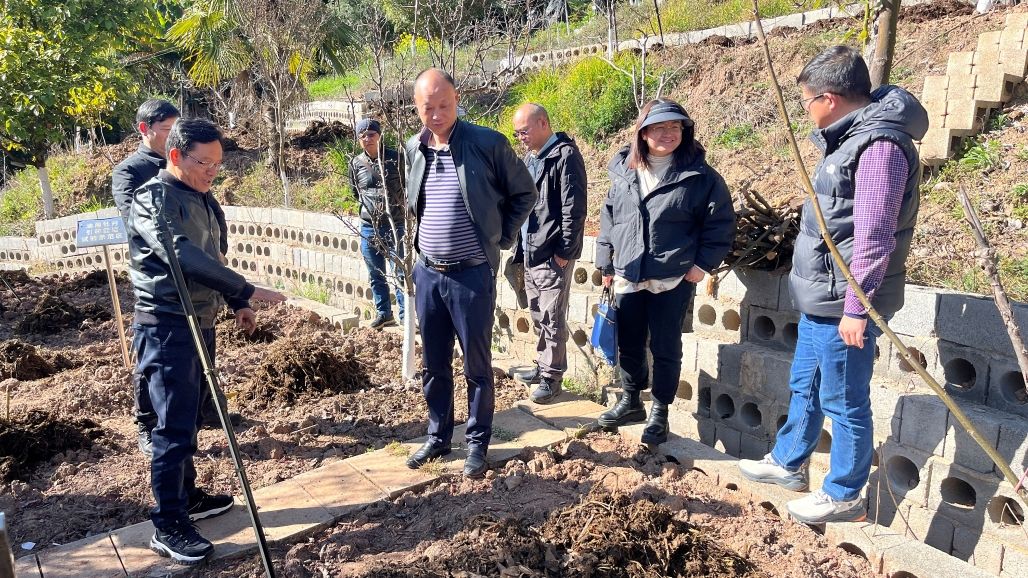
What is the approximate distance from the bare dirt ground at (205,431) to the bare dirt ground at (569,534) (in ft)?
3.02

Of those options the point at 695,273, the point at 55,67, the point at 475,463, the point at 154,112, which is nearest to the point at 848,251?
the point at 695,273

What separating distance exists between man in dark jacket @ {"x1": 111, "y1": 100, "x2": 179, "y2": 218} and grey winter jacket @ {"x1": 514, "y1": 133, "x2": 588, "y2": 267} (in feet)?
7.86

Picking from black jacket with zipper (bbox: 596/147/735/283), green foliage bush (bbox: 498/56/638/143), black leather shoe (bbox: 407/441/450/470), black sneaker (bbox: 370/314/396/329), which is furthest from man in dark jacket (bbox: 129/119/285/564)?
green foliage bush (bbox: 498/56/638/143)

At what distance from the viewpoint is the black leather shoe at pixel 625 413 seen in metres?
4.34

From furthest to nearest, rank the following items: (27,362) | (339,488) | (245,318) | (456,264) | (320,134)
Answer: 1. (320,134)
2. (27,362)
3. (339,488)
4. (456,264)
5. (245,318)

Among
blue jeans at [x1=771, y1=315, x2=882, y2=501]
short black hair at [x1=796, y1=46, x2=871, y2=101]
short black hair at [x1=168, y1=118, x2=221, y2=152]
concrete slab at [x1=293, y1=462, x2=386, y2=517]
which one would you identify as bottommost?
concrete slab at [x1=293, y1=462, x2=386, y2=517]

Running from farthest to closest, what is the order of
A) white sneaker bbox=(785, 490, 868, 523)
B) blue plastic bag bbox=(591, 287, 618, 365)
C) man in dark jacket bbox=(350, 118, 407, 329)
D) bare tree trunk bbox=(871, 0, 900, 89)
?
man in dark jacket bbox=(350, 118, 407, 329) → blue plastic bag bbox=(591, 287, 618, 365) → bare tree trunk bbox=(871, 0, 900, 89) → white sneaker bbox=(785, 490, 868, 523)

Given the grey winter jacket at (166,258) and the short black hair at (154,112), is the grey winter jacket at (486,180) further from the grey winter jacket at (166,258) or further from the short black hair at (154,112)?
the short black hair at (154,112)

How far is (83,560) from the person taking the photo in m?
3.25

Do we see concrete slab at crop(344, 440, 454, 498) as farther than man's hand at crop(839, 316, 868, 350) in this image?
Yes

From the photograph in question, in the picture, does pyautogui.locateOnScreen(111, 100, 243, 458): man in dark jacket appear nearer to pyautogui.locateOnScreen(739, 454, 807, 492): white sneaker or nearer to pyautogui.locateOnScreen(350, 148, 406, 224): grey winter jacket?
pyautogui.locateOnScreen(350, 148, 406, 224): grey winter jacket

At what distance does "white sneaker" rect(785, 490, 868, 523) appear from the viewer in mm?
3289

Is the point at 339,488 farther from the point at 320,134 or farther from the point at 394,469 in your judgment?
the point at 320,134

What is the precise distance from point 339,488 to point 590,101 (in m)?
10.5
